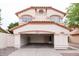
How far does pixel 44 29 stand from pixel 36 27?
0.80 meters

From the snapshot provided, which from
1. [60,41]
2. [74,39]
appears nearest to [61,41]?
[60,41]

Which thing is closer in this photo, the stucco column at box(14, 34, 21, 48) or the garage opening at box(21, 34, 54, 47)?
the stucco column at box(14, 34, 21, 48)

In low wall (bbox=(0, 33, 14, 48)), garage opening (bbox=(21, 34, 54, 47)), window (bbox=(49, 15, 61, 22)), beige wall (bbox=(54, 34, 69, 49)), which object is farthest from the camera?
garage opening (bbox=(21, 34, 54, 47))

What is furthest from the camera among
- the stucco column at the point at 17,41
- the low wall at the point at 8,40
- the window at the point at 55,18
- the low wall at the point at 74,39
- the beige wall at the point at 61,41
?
the low wall at the point at 74,39

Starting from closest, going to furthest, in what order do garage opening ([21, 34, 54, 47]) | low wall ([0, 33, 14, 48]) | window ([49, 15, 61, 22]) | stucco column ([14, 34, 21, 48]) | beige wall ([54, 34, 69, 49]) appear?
→ beige wall ([54, 34, 69, 49]) < low wall ([0, 33, 14, 48]) < stucco column ([14, 34, 21, 48]) < window ([49, 15, 61, 22]) < garage opening ([21, 34, 54, 47])

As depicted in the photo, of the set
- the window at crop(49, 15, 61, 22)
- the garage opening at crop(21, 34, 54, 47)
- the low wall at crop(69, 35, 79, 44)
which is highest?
the window at crop(49, 15, 61, 22)

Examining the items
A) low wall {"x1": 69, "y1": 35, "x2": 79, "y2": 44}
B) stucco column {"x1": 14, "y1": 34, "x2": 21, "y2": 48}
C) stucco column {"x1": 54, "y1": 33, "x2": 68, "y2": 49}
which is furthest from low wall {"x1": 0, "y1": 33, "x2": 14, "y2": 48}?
low wall {"x1": 69, "y1": 35, "x2": 79, "y2": 44}

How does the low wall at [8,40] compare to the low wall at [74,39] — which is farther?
the low wall at [74,39]

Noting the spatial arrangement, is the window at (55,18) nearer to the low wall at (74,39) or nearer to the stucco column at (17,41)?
→ the stucco column at (17,41)

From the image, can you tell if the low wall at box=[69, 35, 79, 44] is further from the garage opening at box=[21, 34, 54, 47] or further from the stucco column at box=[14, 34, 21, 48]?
the stucco column at box=[14, 34, 21, 48]

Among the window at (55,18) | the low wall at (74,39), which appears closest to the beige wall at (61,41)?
the window at (55,18)

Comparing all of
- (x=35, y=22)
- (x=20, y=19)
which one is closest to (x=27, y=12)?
(x=20, y=19)

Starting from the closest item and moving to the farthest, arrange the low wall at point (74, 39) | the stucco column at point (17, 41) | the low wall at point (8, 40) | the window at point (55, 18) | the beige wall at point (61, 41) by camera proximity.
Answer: the beige wall at point (61, 41) < the low wall at point (8, 40) < the stucco column at point (17, 41) < the window at point (55, 18) < the low wall at point (74, 39)

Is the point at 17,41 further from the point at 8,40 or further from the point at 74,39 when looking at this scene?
the point at 74,39
